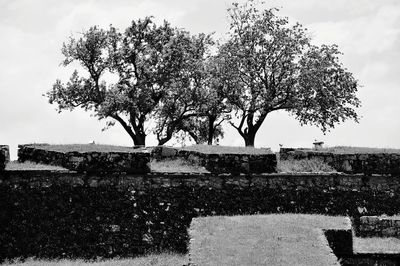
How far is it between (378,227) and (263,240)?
4.75 m

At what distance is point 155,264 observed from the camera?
44.6 ft

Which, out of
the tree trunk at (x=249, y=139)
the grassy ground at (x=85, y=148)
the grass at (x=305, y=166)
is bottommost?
the grass at (x=305, y=166)

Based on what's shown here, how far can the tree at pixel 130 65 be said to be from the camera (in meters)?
37.9

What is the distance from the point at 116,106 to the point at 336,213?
22.0 metres

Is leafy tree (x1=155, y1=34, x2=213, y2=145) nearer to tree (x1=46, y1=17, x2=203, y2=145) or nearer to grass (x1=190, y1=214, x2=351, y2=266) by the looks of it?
tree (x1=46, y1=17, x2=203, y2=145)

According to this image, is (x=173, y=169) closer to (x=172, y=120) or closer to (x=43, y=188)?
(x=43, y=188)

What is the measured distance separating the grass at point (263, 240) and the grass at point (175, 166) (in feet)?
5.83

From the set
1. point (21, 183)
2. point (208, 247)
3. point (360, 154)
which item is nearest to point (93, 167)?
point (21, 183)

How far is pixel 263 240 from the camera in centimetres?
1194

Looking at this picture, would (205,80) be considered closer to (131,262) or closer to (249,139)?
(249,139)

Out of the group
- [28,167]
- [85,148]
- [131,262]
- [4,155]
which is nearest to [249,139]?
[85,148]

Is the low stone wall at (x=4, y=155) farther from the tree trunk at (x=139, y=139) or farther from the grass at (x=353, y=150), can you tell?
the tree trunk at (x=139, y=139)

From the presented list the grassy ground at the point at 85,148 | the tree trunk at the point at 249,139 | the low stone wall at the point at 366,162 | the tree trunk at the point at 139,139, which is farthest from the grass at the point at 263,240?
the tree trunk at the point at 139,139

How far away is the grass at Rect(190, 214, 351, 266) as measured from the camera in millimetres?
10656
